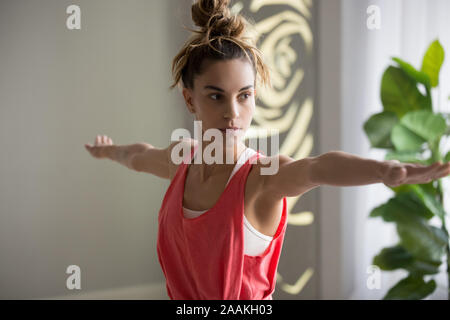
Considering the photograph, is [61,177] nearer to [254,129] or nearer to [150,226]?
[150,226]

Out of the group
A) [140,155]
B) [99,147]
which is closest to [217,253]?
[140,155]

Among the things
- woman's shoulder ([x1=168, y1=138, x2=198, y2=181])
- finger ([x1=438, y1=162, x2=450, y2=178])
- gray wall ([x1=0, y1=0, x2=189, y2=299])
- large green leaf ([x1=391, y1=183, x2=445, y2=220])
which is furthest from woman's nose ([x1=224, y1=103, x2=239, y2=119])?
gray wall ([x1=0, y1=0, x2=189, y2=299])

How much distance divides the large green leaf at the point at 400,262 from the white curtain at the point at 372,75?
25 centimetres

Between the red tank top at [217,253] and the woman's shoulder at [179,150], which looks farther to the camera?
the woman's shoulder at [179,150]

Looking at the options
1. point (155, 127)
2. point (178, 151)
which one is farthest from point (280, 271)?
point (178, 151)

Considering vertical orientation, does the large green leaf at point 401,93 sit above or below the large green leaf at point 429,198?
above

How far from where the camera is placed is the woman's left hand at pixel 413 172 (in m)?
0.57

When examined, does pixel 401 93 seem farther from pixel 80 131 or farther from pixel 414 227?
pixel 80 131

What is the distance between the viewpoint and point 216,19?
33.9 inches

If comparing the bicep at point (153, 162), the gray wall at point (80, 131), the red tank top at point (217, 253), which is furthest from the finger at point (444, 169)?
the gray wall at point (80, 131)

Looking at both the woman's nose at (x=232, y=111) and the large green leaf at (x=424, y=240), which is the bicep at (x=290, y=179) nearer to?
the woman's nose at (x=232, y=111)

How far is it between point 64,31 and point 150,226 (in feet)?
3.90

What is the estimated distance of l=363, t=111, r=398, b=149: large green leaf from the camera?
1.95m

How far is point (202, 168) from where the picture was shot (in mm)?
911
